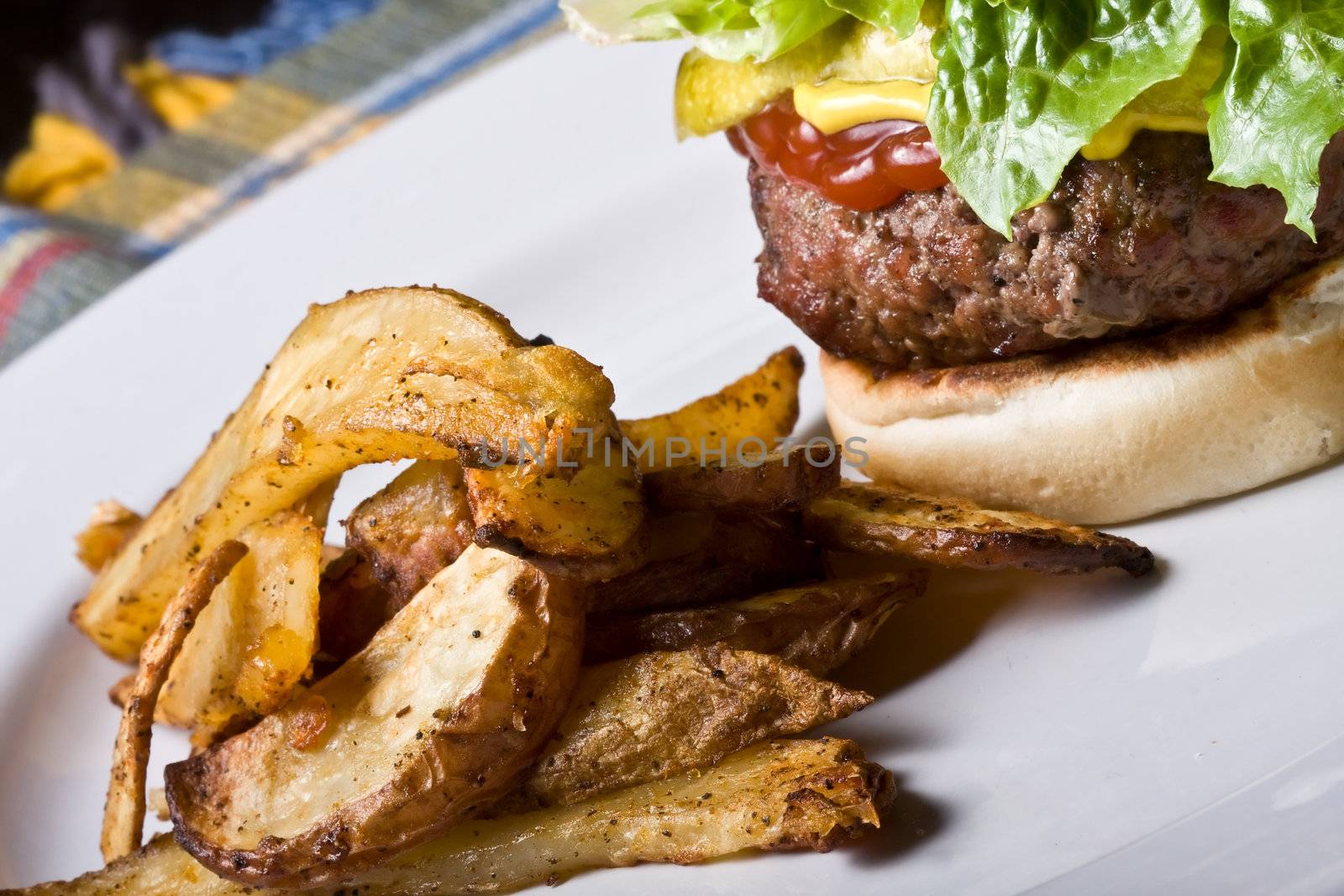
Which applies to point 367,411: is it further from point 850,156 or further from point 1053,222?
point 1053,222

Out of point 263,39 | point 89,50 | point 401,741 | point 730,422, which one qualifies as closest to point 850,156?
point 730,422

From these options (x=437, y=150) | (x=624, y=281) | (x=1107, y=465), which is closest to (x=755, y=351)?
(x=624, y=281)

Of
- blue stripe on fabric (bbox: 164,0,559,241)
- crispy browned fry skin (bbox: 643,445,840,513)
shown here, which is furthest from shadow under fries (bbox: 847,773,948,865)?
blue stripe on fabric (bbox: 164,0,559,241)

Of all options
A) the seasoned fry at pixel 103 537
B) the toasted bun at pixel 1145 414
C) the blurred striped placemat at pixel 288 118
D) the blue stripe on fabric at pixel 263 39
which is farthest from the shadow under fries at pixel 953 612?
the blue stripe on fabric at pixel 263 39

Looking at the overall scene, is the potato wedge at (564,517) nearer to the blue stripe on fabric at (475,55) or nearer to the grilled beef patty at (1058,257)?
the grilled beef patty at (1058,257)

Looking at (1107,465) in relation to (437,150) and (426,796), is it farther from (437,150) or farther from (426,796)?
(437,150)

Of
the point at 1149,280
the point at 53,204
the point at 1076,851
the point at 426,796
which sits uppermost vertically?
the point at 53,204

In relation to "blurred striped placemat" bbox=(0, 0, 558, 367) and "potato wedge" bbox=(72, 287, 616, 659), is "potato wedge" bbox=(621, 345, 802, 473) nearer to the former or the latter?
"potato wedge" bbox=(72, 287, 616, 659)
